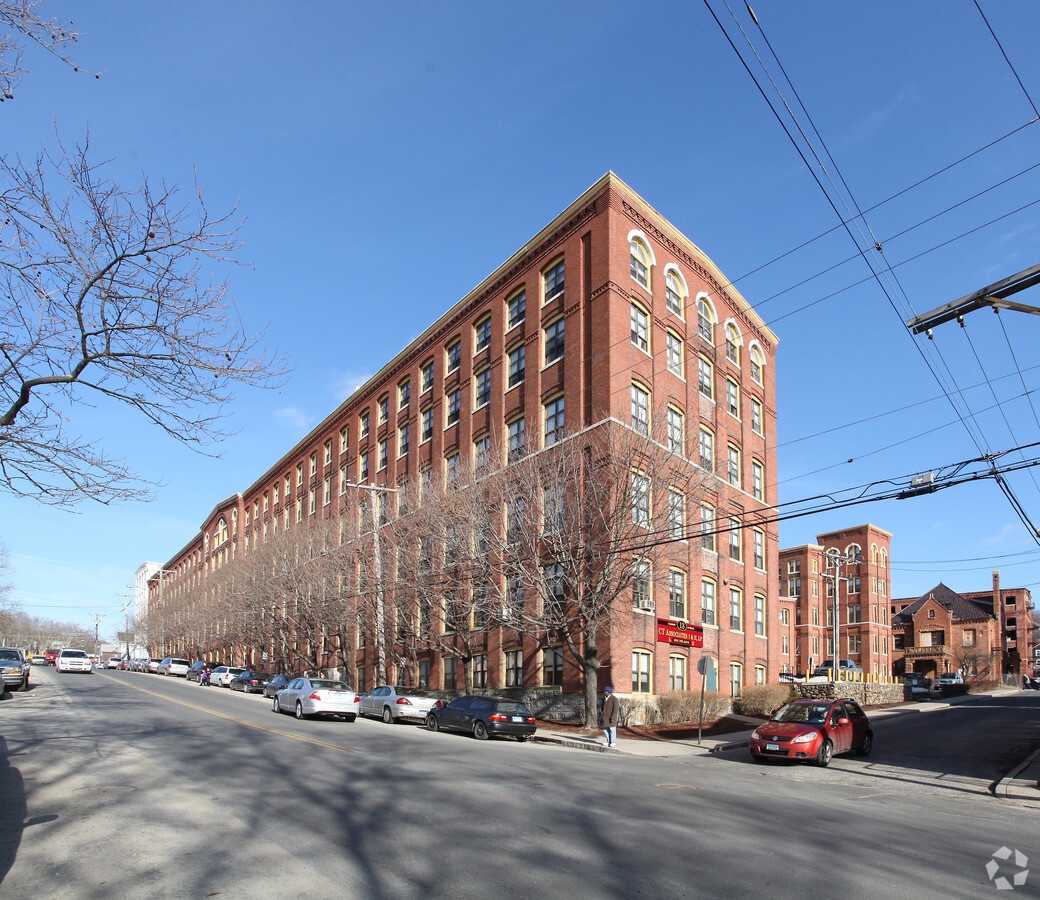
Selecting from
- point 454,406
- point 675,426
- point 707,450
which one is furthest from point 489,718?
point 454,406

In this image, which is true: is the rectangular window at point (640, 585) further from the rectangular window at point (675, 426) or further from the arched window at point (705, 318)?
the arched window at point (705, 318)

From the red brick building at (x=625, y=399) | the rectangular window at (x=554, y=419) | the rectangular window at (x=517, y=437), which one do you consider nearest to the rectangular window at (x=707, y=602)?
the red brick building at (x=625, y=399)

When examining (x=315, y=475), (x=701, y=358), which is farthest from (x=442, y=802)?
(x=315, y=475)

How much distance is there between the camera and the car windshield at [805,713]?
19.8m

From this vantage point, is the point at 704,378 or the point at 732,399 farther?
the point at 732,399

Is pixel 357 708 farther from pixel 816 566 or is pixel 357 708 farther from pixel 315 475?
pixel 816 566

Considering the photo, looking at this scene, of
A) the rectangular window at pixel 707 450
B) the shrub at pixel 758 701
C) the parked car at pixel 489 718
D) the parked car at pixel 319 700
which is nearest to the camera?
the parked car at pixel 489 718

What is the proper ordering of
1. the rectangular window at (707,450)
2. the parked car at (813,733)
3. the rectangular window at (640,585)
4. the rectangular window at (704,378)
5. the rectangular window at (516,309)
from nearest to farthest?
the parked car at (813,733) → the rectangular window at (640,585) → the rectangular window at (707,450) → the rectangular window at (516,309) → the rectangular window at (704,378)

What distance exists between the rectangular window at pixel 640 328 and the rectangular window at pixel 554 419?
12.9 ft

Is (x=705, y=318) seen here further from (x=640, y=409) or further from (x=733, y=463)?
(x=640, y=409)

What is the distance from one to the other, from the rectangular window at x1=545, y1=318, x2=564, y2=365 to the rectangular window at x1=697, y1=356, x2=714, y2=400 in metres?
7.49

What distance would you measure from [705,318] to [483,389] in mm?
11537

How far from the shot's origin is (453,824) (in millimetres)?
9148

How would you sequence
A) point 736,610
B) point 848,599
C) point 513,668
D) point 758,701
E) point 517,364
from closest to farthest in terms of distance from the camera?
1. point 758,701
2. point 513,668
3. point 517,364
4. point 736,610
5. point 848,599
